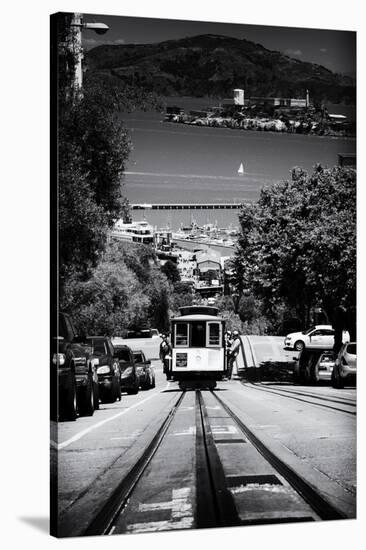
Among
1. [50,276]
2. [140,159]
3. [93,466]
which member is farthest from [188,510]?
[140,159]

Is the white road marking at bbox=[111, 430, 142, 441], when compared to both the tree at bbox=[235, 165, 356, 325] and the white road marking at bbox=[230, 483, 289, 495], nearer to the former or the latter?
the white road marking at bbox=[230, 483, 289, 495]

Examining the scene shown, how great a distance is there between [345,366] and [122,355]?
7.83ft

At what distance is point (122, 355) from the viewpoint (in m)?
9.36

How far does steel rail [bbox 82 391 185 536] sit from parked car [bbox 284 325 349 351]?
6.33 feet

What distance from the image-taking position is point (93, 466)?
8.69 m

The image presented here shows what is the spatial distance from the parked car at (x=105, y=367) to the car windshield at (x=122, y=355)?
4cm

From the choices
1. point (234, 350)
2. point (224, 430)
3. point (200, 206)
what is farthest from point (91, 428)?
point (200, 206)

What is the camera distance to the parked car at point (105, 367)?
931cm

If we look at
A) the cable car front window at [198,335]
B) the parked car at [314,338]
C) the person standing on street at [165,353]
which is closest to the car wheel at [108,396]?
the person standing on street at [165,353]

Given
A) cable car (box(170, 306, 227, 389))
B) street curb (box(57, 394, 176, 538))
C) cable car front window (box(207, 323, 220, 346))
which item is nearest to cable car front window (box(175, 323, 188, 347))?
cable car (box(170, 306, 227, 389))

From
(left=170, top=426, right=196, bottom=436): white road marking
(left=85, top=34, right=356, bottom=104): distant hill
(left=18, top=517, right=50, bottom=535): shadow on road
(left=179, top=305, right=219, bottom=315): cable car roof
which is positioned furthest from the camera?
(left=179, top=305, right=219, bottom=315): cable car roof

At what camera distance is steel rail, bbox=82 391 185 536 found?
27.8 feet

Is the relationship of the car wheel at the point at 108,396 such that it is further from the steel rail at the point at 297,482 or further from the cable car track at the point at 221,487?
the steel rail at the point at 297,482

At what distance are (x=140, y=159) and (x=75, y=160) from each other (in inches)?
24.9
